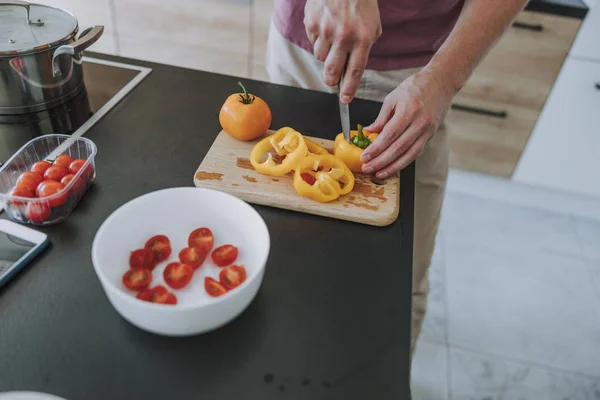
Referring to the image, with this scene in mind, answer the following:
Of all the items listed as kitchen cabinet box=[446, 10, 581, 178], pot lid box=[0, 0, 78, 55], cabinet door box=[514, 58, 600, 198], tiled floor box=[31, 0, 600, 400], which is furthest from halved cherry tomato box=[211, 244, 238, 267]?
cabinet door box=[514, 58, 600, 198]

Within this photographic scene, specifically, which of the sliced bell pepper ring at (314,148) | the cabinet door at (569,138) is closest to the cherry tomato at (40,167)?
the sliced bell pepper ring at (314,148)

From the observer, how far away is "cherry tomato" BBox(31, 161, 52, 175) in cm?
68

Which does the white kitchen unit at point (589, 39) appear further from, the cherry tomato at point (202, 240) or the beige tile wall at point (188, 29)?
the cherry tomato at point (202, 240)

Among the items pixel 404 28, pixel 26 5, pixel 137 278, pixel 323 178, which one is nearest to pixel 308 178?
pixel 323 178

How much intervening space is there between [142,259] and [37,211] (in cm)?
17

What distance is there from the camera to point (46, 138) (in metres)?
0.77

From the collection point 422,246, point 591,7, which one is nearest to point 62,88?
point 422,246

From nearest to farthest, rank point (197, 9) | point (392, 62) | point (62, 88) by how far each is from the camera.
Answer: point (62, 88) < point (392, 62) < point (197, 9)

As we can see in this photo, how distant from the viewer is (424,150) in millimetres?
1104

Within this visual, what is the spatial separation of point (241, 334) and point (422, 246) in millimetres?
696

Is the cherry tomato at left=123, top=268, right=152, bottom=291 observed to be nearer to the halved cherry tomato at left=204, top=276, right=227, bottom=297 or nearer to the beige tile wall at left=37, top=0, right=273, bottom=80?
the halved cherry tomato at left=204, top=276, right=227, bottom=297

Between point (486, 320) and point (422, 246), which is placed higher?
point (422, 246)

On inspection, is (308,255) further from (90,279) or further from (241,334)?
(90,279)

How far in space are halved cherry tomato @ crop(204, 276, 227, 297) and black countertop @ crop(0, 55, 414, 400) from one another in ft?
0.13
